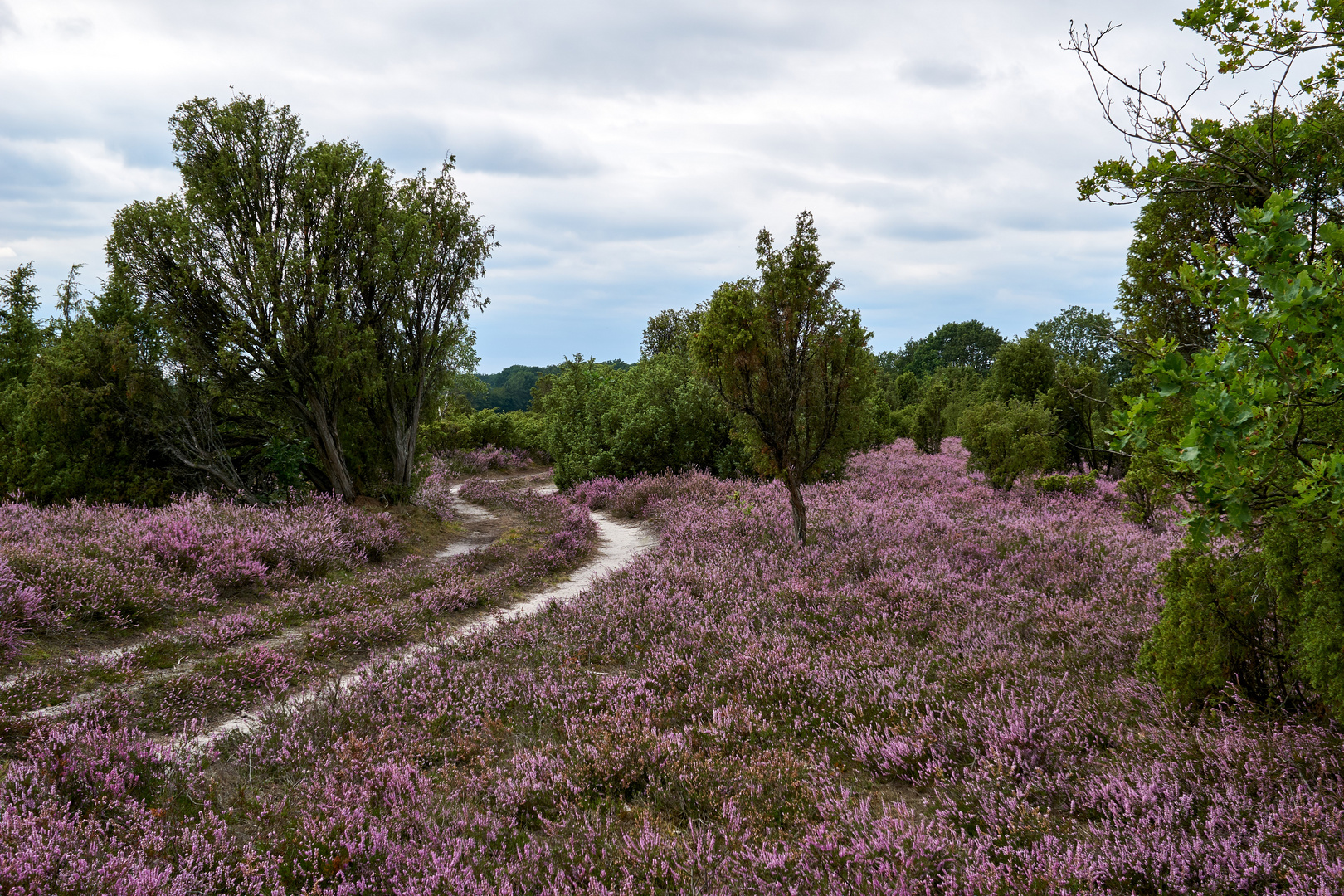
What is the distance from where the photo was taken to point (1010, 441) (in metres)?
16.4

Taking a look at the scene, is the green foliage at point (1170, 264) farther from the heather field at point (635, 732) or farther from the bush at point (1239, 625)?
the bush at point (1239, 625)

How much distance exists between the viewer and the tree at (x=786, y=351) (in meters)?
10.3

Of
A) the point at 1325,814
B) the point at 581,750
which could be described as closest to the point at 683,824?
the point at 581,750

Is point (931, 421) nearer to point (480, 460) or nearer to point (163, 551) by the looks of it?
point (480, 460)

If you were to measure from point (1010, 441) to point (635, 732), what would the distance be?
14.8 metres

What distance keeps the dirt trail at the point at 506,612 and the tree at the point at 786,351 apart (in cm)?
372

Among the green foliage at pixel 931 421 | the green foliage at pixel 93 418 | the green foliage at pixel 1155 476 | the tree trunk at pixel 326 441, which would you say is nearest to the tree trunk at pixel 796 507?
the green foliage at pixel 1155 476

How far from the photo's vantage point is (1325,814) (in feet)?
10.3

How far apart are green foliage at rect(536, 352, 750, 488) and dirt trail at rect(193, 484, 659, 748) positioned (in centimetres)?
303

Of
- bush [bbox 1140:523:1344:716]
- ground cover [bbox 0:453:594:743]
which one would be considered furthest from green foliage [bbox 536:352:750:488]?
bush [bbox 1140:523:1344:716]

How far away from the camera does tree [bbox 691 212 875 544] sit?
33.7 feet

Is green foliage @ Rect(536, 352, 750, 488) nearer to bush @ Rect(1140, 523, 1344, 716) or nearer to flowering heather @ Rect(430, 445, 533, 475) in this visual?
flowering heather @ Rect(430, 445, 533, 475)

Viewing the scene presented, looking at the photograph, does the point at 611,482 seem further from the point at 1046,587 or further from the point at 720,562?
the point at 1046,587

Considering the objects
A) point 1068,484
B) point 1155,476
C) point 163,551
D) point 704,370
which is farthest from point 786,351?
point 163,551
